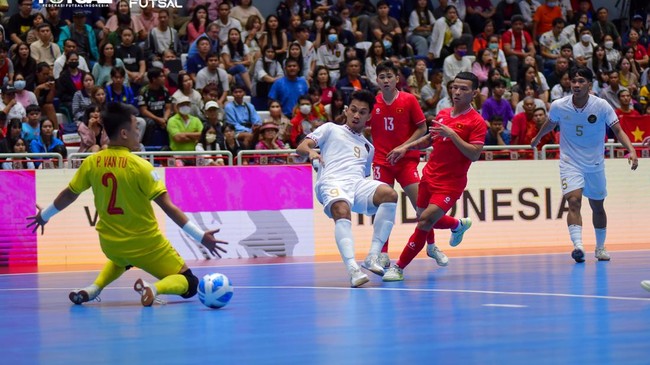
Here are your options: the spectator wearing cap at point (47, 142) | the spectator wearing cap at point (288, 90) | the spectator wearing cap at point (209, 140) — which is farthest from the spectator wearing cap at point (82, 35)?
the spectator wearing cap at point (209, 140)

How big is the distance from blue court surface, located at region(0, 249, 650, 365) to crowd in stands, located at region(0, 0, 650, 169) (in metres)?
6.05

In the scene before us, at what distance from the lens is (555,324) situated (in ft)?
26.9

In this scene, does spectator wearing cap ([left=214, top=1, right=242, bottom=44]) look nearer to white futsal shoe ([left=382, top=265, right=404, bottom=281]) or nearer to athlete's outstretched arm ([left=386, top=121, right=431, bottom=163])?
athlete's outstretched arm ([left=386, top=121, right=431, bottom=163])

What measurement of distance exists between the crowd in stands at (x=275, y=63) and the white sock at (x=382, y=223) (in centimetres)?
591

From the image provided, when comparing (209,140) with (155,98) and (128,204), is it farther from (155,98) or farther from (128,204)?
(128,204)

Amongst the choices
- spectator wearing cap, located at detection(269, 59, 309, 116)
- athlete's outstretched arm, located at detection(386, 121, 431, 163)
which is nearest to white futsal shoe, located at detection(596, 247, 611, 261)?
athlete's outstretched arm, located at detection(386, 121, 431, 163)

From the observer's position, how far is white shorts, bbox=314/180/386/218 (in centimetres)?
1185

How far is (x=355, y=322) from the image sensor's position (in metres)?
8.54

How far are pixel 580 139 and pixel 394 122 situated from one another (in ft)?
9.01

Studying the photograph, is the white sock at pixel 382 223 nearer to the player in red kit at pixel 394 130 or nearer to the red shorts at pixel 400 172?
the player in red kit at pixel 394 130

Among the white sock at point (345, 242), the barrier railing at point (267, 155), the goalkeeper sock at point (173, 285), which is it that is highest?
the barrier railing at point (267, 155)

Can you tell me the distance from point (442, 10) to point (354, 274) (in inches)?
579

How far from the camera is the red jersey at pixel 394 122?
13.5 meters

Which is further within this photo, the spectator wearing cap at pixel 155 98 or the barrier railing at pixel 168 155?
the spectator wearing cap at pixel 155 98
